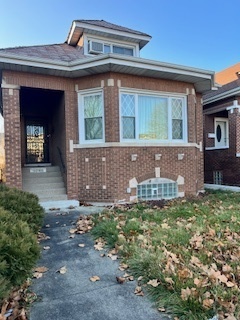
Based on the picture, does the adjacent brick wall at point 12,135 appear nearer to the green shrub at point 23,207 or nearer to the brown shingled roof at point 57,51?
the brown shingled roof at point 57,51

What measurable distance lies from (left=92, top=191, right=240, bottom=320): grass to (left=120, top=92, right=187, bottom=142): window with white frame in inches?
117

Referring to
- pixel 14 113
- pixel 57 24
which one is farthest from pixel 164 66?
pixel 57 24

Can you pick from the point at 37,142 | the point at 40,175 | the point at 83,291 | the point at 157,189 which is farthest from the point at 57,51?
the point at 83,291

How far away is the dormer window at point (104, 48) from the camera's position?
404 inches

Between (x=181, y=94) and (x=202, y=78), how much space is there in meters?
0.82

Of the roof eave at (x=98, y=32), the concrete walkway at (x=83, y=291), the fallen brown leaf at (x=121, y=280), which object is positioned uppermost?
the roof eave at (x=98, y=32)

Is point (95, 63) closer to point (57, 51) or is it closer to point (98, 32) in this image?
point (57, 51)

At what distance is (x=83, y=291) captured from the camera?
3.07 meters

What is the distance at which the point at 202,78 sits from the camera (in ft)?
28.1

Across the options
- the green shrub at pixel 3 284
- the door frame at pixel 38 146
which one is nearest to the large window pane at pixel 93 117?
the door frame at pixel 38 146

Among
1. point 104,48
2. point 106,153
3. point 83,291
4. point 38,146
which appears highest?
point 104,48

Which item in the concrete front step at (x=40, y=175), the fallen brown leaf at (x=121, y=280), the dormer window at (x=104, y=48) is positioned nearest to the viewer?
the fallen brown leaf at (x=121, y=280)

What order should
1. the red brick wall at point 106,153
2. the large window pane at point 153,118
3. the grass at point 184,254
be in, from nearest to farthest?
the grass at point 184,254, the red brick wall at point 106,153, the large window pane at point 153,118

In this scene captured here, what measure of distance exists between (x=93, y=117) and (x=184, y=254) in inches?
220
